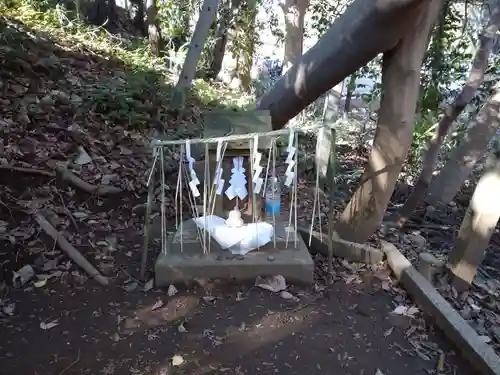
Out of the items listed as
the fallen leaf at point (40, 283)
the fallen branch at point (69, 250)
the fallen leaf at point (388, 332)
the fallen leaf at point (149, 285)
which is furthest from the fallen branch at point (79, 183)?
the fallen leaf at point (388, 332)

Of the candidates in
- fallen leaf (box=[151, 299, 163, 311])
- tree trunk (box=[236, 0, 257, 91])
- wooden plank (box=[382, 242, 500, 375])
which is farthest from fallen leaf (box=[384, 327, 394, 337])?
tree trunk (box=[236, 0, 257, 91])

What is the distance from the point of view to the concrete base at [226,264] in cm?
321

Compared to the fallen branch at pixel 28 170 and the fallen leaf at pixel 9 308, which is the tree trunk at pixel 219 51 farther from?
the fallen leaf at pixel 9 308

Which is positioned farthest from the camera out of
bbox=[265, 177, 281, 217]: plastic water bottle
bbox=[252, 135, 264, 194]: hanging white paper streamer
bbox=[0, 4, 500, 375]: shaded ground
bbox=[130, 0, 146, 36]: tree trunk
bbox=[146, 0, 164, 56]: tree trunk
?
bbox=[130, 0, 146, 36]: tree trunk

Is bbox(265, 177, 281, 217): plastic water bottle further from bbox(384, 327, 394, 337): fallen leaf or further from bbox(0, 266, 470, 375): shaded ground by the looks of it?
bbox(384, 327, 394, 337): fallen leaf

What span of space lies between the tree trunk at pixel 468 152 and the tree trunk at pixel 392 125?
5.70ft

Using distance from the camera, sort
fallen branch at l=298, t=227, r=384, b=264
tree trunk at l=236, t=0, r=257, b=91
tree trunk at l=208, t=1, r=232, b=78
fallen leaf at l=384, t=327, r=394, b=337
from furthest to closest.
A: tree trunk at l=208, t=1, r=232, b=78, tree trunk at l=236, t=0, r=257, b=91, fallen branch at l=298, t=227, r=384, b=264, fallen leaf at l=384, t=327, r=394, b=337

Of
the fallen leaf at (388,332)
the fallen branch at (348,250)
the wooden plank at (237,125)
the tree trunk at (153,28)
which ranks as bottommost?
the fallen leaf at (388,332)

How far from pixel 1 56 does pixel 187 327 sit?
14.9ft

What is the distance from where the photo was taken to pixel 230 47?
11.5 metres

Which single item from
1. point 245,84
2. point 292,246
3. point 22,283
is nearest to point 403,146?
point 292,246

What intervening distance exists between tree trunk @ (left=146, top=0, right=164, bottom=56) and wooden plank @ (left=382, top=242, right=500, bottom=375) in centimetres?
915

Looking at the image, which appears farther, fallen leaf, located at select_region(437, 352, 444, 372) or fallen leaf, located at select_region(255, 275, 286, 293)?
fallen leaf, located at select_region(255, 275, 286, 293)

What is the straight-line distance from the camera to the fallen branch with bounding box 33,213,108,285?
3.30 meters
